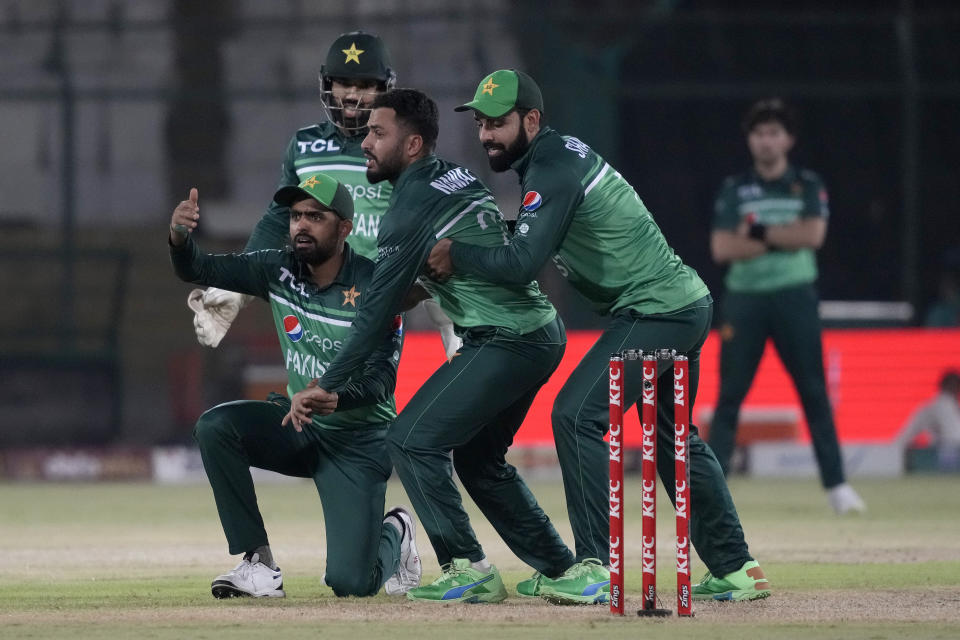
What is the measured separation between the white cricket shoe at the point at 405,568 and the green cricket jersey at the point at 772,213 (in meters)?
3.97

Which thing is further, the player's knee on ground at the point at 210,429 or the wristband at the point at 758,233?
the wristband at the point at 758,233

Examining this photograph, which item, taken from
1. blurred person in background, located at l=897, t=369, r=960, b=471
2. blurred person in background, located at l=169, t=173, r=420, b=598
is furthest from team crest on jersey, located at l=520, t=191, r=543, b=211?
blurred person in background, located at l=897, t=369, r=960, b=471

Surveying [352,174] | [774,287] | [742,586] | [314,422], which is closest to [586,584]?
[742,586]

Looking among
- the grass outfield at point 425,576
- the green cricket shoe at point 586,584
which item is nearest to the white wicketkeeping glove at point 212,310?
the grass outfield at point 425,576

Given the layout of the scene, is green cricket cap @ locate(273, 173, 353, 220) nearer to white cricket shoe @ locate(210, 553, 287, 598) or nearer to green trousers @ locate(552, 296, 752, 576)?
green trousers @ locate(552, 296, 752, 576)

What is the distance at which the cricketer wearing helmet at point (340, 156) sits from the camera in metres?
6.66

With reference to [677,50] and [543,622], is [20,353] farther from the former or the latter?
[543,622]

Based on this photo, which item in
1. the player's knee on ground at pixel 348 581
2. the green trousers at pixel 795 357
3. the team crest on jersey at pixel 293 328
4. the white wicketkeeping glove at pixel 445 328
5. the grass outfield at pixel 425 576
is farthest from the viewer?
the green trousers at pixel 795 357

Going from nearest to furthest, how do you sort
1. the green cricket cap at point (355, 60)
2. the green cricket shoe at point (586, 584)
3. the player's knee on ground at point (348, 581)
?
the green cricket shoe at point (586, 584), the player's knee on ground at point (348, 581), the green cricket cap at point (355, 60)

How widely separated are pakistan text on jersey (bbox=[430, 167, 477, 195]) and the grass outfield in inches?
56.1

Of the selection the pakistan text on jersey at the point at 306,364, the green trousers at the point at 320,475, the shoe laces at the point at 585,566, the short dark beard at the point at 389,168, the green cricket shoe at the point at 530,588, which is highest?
the short dark beard at the point at 389,168

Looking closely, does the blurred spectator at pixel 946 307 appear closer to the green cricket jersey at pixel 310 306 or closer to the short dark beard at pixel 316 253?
the green cricket jersey at pixel 310 306

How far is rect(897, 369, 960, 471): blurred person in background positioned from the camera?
13164 millimetres

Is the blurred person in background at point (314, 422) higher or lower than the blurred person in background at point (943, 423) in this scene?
higher
